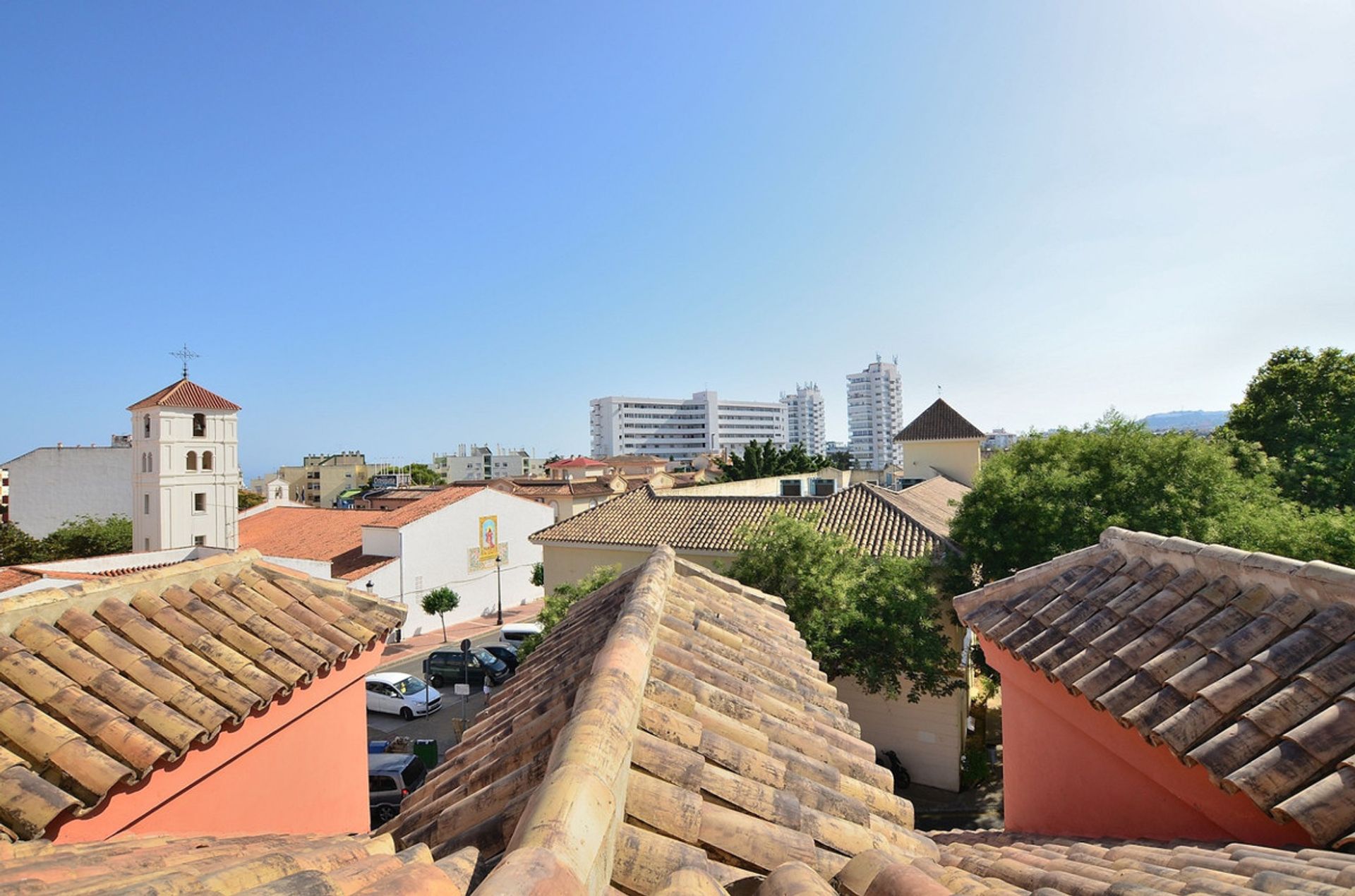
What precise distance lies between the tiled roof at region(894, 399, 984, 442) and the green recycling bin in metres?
29.9

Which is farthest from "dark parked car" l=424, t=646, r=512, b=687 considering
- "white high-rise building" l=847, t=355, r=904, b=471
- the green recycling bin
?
"white high-rise building" l=847, t=355, r=904, b=471

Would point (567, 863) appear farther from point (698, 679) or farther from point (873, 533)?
point (873, 533)

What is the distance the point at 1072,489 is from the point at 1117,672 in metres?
11.9

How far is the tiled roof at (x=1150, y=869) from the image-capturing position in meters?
2.25

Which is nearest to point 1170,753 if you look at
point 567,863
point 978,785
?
point 567,863

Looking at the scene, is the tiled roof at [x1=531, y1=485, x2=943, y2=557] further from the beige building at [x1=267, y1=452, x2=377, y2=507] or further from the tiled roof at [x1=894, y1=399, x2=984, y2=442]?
the beige building at [x1=267, y1=452, x2=377, y2=507]

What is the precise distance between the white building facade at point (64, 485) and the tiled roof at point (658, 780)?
50.0 metres

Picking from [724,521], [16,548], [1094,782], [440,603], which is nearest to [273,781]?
[1094,782]

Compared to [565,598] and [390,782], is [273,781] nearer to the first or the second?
[390,782]

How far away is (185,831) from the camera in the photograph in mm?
3922

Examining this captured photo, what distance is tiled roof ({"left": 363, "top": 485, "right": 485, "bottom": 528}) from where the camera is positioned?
95.4 feet

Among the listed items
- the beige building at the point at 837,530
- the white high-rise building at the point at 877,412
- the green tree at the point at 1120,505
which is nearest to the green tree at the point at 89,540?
the beige building at the point at 837,530

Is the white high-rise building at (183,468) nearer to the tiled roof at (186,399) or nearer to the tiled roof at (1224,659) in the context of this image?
the tiled roof at (186,399)

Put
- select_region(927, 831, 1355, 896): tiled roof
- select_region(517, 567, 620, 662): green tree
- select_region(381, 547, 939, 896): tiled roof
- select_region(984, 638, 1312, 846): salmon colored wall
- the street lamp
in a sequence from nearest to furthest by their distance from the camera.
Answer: select_region(381, 547, 939, 896): tiled roof < select_region(927, 831, 1355, 896): tiled roof < select_region(984, 638, 1312, 846): salmon colored wall < select_region(517, 567, 620, 662): green tree < the street lamp
